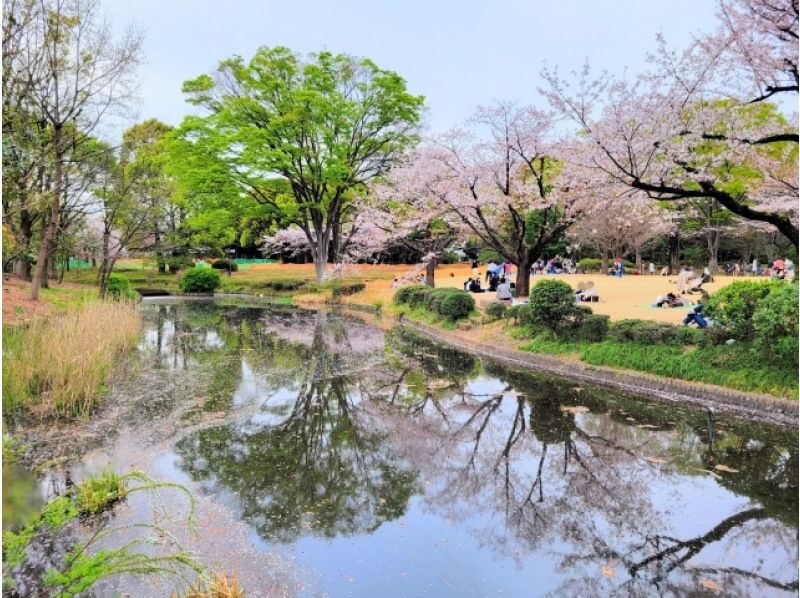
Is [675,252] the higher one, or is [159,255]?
[675,252]

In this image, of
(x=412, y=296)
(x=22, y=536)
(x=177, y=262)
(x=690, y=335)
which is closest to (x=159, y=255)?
(x=177, y=262)

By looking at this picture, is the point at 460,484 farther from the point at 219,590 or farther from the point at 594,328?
the point at 594,328

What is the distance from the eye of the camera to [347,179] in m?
24.3

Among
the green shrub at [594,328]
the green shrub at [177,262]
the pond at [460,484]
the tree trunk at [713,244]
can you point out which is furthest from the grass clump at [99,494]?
the tree trunk at [713,244]

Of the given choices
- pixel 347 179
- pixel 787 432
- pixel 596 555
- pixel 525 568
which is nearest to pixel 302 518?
pixel 525 568

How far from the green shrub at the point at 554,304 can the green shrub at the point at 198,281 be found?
2251 cm

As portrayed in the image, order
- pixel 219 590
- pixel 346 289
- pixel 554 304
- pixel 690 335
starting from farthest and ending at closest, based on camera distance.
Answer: pixel 346 289 → pixel 554 304 → pixel 690 335 → pixel 219 590

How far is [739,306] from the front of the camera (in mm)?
7402

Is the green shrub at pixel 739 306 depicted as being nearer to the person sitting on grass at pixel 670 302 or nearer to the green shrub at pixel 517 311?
the green shrub at pixel 517 311

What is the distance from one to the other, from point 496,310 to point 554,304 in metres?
2.81

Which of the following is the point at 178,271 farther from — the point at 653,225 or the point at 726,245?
the point at 726,245

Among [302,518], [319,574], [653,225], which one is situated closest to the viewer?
[319,574]

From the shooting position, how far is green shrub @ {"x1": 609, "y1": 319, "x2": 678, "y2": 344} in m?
8.46

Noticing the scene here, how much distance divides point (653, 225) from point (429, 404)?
950 inches
